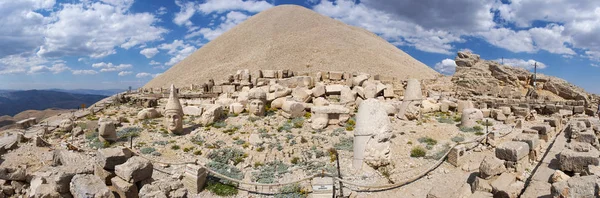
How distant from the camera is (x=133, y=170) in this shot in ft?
20.1

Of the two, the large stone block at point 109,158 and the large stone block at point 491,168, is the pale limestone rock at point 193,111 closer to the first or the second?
the large stone block at point 109,158

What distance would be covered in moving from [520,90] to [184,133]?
19460 millimetres

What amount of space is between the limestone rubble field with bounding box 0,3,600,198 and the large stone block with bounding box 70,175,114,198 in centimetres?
2

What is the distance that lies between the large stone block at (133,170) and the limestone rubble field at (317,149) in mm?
26

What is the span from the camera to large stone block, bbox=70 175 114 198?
539 centimetres

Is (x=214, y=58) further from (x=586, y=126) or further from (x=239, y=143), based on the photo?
(x=586, y=126)

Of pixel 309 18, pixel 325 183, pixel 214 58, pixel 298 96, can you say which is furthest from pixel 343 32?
pixel 325 183

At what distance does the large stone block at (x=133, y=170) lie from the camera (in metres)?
6.15

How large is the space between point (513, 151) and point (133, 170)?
7.37 metres

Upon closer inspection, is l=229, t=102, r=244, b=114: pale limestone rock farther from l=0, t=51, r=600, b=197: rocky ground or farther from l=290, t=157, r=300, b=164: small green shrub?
l=290, t=157, r=300, b=164: small green shrub

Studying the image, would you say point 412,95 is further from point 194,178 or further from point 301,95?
point 194,178

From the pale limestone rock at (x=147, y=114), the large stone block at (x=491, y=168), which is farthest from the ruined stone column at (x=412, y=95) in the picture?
the pale limestone rock at (x=147, y=114)

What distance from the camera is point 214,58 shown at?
4591 centimetres

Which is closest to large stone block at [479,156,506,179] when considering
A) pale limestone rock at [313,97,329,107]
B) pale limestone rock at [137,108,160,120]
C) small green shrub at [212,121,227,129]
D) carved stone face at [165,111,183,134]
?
pale limestone rock at [313,97,329,107]
